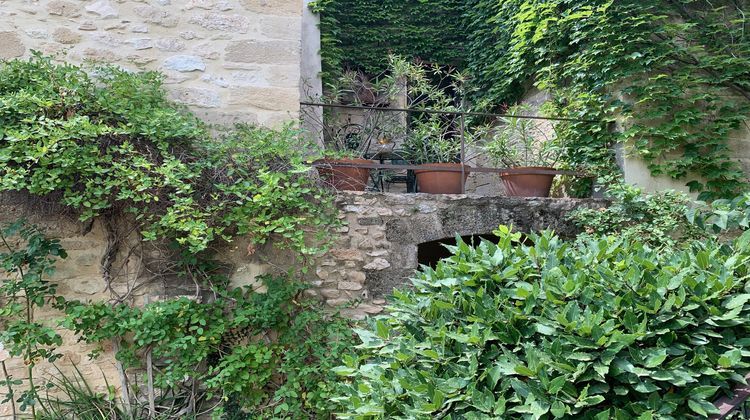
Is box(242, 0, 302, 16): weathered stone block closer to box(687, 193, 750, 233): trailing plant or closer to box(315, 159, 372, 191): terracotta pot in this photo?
box(315, 159, 372, 191): terracotta pot

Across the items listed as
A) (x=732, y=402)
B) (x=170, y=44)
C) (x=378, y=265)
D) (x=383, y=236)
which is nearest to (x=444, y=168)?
(x=383, y=236)

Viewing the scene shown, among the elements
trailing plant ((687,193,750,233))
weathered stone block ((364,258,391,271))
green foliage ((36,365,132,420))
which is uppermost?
trailing plant ((687,193,750,233))

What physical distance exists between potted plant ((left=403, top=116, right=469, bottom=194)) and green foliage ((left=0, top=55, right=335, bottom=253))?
97cm

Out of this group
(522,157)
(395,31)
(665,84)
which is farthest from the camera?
(395,31)

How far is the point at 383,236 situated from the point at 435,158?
1.19m

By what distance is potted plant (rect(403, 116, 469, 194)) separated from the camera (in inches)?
153

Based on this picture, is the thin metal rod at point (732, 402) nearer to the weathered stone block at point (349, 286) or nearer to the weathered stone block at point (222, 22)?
the weathered stone block at point (349, 286)

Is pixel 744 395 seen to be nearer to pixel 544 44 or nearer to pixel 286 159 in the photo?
pixel 286 159

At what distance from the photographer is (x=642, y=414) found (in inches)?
50.9

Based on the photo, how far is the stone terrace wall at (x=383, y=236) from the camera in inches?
137

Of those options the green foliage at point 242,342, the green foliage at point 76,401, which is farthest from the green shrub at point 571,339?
the green foliage at point 76,401

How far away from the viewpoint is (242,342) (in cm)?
327

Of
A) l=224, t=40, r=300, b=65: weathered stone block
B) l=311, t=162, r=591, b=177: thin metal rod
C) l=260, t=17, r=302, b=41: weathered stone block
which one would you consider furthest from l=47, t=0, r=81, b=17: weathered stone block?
l=311, t=162, r=591, b=177: thin metal rod

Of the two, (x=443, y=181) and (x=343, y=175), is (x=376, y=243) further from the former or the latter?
(x=443, y=181)
